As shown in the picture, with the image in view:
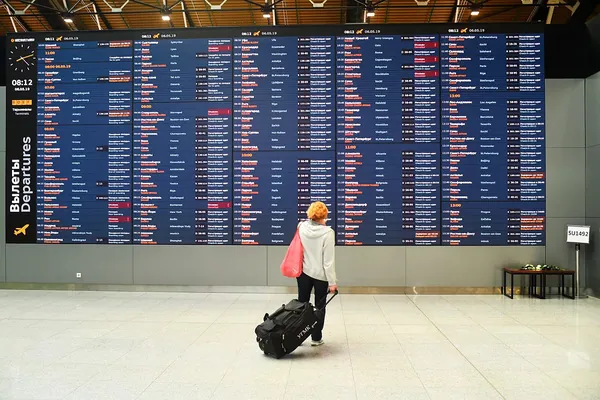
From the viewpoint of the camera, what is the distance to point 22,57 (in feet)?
25.7

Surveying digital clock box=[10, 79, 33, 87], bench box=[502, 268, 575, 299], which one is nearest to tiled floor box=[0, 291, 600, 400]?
bench box=[502, 268, 575, 299]

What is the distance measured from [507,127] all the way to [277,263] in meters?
4.52

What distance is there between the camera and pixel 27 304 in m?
6.57

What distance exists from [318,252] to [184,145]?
13.6 feet

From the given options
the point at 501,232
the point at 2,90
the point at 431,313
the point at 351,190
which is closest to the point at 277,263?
the point at 351,190

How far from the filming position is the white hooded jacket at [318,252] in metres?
4.36

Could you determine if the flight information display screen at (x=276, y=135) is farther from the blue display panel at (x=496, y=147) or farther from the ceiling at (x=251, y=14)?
the ceiling at (x=251, y=14)

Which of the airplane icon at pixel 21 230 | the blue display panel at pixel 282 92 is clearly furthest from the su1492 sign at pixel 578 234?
the airplane icon at pixel 21 230

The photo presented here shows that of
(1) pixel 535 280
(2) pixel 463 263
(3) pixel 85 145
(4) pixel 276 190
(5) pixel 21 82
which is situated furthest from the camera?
(5) pixel 21 82

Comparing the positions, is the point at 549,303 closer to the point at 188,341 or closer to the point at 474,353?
the point at 474,353

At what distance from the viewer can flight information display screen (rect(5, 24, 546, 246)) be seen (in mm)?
7301

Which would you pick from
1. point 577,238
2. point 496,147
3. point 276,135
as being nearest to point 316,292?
point 276,135

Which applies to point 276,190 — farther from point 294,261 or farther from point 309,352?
point 309,352

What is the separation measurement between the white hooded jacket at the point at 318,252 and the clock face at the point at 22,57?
659 centimetres
